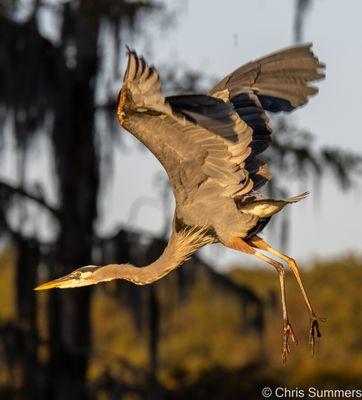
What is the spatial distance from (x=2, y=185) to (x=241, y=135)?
7.04 meters

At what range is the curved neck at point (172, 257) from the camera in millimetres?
7328

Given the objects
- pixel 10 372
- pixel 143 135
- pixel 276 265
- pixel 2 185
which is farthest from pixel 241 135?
pixel 10 372

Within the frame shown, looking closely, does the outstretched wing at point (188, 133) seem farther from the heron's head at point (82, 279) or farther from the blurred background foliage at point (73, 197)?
the blurred background foliage at point (73, 197)

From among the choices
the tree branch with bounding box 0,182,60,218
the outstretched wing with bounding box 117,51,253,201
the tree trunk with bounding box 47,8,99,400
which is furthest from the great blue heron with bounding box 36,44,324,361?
the tree trunk with bounding box 47,8,99,400

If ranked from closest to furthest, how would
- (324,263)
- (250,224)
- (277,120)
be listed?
(250,224), (277,120), (324,263)

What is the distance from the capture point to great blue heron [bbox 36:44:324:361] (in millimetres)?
6562

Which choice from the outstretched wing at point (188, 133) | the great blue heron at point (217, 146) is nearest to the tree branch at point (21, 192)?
the great blue heron at point (217, 146)

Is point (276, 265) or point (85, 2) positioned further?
point (85, 2)

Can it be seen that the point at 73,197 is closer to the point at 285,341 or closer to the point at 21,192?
the point at 21,192

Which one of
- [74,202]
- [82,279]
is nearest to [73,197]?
[74,202]

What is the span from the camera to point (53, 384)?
1425cm

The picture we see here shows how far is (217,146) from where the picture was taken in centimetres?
692

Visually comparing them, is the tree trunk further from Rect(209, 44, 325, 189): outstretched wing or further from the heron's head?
Rect(209, 44, 325, 189): outstretched wing

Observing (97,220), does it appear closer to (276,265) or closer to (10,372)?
(10,372)
